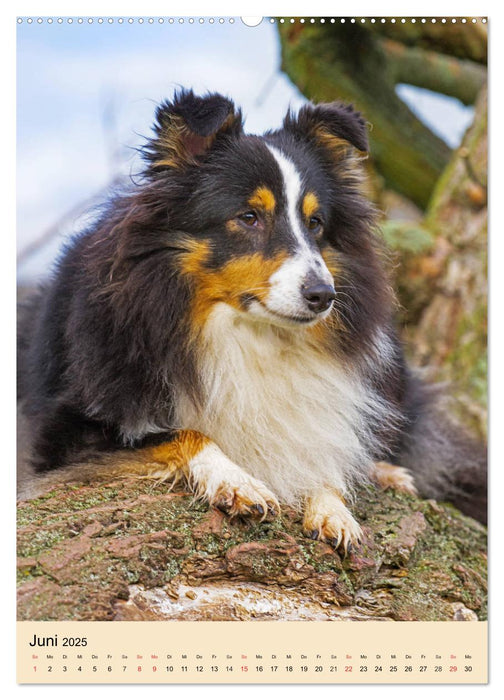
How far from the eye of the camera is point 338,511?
3.18m

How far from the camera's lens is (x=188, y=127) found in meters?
3.03

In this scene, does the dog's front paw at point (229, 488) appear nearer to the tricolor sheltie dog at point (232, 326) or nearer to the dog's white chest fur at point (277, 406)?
the tricolor sheltie dog at point (232, 326)

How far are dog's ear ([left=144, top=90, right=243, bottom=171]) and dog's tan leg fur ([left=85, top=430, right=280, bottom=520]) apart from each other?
3.66 ft

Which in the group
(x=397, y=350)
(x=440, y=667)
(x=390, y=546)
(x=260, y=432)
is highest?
(x=397, y=350)

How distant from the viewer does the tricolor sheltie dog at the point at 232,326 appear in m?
3.02

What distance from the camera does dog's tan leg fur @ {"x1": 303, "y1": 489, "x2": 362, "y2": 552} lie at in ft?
10.1

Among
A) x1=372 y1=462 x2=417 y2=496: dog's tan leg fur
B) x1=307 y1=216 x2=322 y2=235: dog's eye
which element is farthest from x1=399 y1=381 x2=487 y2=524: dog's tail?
x1=307 y1=216 x2=322 y2=235: dog's eye

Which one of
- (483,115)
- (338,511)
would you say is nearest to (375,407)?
(338,511)

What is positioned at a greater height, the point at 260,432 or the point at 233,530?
the point at 260,432

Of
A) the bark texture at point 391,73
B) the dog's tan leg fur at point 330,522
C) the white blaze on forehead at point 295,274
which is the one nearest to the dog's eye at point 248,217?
the white blaze on forehead at point 295,274

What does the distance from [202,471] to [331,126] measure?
5.14 feet

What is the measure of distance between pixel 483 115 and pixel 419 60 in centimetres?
62

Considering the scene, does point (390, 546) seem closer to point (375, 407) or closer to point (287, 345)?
point (375, 407)

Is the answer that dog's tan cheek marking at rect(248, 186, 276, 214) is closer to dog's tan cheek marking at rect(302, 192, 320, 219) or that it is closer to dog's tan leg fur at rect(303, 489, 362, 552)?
dog's tan cheek marking at rect(302, 192, 320, 219)
